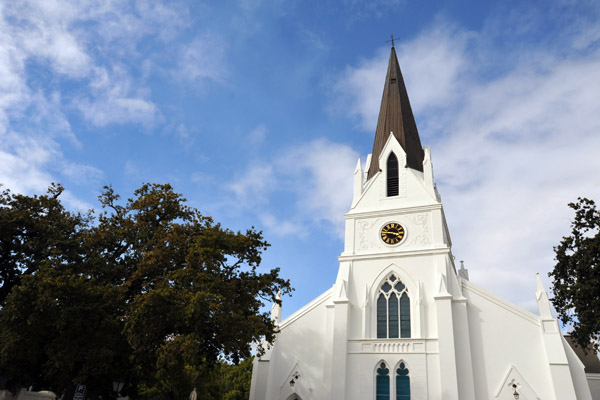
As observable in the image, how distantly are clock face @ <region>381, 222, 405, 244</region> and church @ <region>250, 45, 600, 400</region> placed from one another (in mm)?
62

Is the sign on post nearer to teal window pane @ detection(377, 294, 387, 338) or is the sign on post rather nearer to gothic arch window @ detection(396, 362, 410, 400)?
gothic arch window @ detection(396, 362, 410, 400)

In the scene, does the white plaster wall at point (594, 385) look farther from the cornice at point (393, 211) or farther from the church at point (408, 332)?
the cornice at point (393, 211)

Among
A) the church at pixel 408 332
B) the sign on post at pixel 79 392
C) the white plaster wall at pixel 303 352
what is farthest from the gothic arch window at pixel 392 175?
the sign on post at pixel 79 392

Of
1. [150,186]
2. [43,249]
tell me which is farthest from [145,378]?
[150,186]

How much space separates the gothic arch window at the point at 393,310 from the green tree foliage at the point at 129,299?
667cm

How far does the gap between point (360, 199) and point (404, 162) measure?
393 centimetres

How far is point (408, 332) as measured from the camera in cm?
2002

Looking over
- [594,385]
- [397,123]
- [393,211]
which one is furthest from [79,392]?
[594,385]

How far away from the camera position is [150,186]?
60.4 ft

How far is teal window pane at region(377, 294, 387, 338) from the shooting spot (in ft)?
67.2

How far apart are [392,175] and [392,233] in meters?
4.75

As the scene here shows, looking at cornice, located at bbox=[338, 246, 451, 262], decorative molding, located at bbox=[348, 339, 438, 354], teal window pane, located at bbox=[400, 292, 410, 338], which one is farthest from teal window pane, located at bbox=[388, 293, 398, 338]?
cornice, located at bbox=[338, 246, 451, 262]

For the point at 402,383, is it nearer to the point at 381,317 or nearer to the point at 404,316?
the point at 404,316

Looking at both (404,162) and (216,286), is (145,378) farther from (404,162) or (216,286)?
(404,162)
